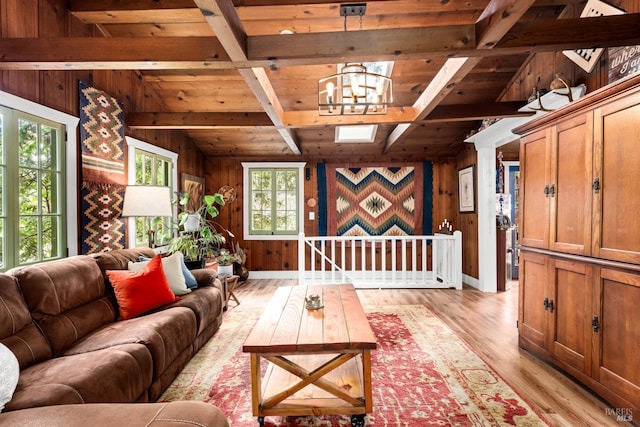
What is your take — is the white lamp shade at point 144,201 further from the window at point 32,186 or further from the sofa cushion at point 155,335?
the sofa cushion at point 155,335

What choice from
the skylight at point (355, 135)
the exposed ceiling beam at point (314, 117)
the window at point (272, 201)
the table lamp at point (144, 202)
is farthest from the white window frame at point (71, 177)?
the skylight at point (355, 135)

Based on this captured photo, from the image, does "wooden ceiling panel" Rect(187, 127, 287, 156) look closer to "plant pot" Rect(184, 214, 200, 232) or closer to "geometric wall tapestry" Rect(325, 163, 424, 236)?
"geometric wall tapestry" Rect(325, 163, 424, 236)

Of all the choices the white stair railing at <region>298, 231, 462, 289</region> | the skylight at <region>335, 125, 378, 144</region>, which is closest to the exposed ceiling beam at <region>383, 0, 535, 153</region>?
the skylight at <region>335, 125, 378, 144</region>

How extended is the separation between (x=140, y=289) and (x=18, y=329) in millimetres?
788

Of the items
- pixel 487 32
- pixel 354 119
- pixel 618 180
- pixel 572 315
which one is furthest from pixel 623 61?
pixel 354 119

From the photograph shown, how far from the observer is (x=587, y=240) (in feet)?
7.21

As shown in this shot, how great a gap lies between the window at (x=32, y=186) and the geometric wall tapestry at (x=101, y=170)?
0.52ft

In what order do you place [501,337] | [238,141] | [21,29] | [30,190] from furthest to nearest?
1. [238,141]
2. [501,337]
3. [30,190]
4. [21,29]

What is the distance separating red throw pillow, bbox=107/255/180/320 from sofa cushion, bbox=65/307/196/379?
99mm

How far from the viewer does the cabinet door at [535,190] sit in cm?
261

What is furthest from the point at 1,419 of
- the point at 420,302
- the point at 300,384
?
the point at 420,302

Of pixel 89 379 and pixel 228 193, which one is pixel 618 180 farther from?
pixel 228 193

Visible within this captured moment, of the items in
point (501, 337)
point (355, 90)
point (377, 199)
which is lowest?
point (501, 337)

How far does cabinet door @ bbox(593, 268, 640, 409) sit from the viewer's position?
6.16ft
